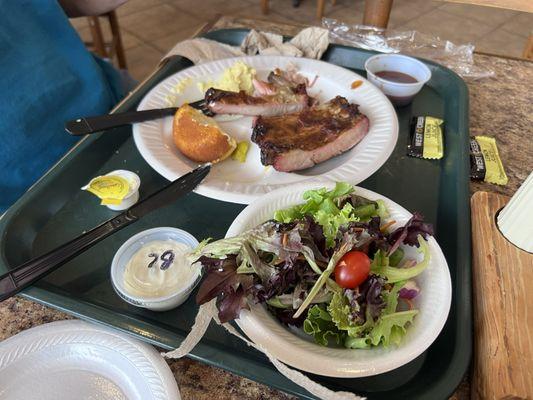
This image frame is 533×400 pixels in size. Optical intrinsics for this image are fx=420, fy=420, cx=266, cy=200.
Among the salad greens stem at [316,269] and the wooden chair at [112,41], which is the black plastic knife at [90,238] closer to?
the salad greens stem at [316,269]

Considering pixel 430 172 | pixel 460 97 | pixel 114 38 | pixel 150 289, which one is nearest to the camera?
pixel 150 289

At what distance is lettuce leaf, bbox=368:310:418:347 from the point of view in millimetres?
667

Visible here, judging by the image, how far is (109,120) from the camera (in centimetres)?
Result: 115

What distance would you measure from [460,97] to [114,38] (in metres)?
2.11

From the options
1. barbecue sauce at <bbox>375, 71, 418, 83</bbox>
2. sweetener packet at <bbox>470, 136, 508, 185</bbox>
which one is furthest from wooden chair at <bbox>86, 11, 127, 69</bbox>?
sweetener packet at <bbox>470, 136, 508, 185</bbox>

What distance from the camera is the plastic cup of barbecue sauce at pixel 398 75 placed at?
131 centimetres

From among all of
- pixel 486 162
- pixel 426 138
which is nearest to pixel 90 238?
pixel 426 138

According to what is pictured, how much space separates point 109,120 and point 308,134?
21.6 inches

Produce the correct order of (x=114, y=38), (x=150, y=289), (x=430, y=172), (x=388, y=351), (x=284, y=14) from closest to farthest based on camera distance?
(x=388, y=351) → (x=150, y=289) → (x=430, y=172) → (x=114, y=38) → (x=284, y=14)

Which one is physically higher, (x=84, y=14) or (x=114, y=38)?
(x=84, y=14)

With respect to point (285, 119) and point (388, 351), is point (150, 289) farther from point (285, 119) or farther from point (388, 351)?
point (285, 119)

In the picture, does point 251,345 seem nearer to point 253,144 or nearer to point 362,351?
point 362,351

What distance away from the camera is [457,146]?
46.5 inches

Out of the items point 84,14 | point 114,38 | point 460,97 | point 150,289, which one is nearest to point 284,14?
point 114,38
